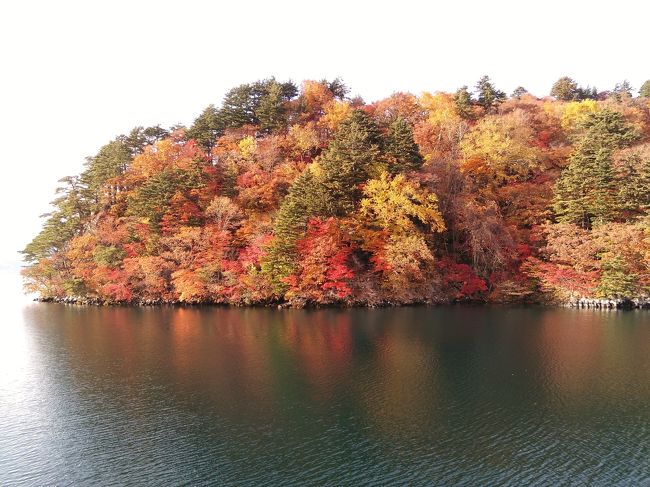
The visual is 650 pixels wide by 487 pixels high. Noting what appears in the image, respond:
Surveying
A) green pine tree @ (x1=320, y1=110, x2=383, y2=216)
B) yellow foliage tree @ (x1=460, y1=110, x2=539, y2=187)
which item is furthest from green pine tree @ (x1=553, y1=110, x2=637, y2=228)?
green pine tree @ (x1=320, y1=110, x2=383, y2=216)

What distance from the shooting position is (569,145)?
170 feet

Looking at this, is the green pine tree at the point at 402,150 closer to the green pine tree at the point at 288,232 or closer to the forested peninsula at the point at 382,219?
the forested peninsula at the point at 382,219

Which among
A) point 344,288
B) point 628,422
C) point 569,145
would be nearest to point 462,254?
point 344,288

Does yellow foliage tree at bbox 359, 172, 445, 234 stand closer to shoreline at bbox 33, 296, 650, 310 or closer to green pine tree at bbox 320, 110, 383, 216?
green pine tree at bbox 320, 110, 383, 216

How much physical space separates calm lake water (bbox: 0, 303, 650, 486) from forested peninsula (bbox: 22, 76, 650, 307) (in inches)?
377

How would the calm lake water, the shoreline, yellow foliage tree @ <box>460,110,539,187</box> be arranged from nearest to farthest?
the calm lake water → the shoreline → yellow foliage tree @ <box>460,110,539,187</box>

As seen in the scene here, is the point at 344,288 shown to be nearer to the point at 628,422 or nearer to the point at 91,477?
the point at 628,422

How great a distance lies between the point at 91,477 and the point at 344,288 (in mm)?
29524

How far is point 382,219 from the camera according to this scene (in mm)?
41562

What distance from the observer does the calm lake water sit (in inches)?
514

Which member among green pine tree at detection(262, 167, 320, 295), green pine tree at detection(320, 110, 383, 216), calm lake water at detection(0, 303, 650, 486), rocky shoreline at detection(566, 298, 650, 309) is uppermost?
green pine tree at detection(320, 110, 383, 216)

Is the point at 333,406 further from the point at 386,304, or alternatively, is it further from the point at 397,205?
the point at 397,205

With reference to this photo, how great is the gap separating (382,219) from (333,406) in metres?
25.8

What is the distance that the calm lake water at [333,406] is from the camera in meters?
13.0
